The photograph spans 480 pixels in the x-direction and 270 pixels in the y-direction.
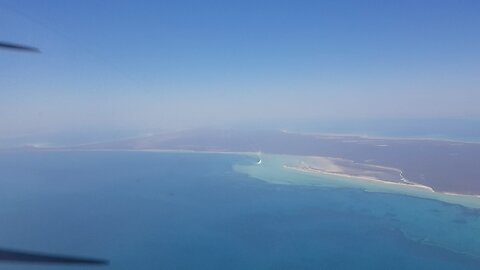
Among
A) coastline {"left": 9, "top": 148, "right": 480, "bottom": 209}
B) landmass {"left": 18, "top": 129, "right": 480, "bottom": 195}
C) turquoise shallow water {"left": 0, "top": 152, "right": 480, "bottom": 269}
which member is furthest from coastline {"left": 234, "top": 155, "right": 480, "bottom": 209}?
turquoise shallow water {"left": 0, "top": 152, "right": 480, "bottom": 269}

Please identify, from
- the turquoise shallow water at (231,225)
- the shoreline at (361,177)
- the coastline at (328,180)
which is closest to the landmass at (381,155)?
the shoreline at (361,177)

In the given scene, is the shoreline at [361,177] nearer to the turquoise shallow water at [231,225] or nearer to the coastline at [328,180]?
the coastline at [328,180]

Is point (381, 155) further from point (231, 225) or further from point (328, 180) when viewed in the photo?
point (231, 225)

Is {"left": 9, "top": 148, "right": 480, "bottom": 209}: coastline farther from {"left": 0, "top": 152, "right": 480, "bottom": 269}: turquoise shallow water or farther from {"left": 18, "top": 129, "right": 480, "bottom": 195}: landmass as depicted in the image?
{"left": 0, "top": 152, "right": 480, "bottom": 269}: turquoise shallow water

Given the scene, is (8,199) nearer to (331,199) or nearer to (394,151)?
(331,199)

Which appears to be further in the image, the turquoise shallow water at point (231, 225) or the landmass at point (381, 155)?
the landmass at point (381, 155)

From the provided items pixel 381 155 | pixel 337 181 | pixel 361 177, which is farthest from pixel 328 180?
pixel 381 155

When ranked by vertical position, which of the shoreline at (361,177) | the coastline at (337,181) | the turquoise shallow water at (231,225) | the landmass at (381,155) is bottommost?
the turquoise shallow water at (231,225)

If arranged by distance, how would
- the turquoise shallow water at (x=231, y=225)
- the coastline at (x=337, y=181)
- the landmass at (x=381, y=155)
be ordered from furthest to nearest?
1. the landmass at (x=381, y=155)
2. the coastline at (x=337, y=181)
3. the turquoise shallow water at (x=231, y=225)
